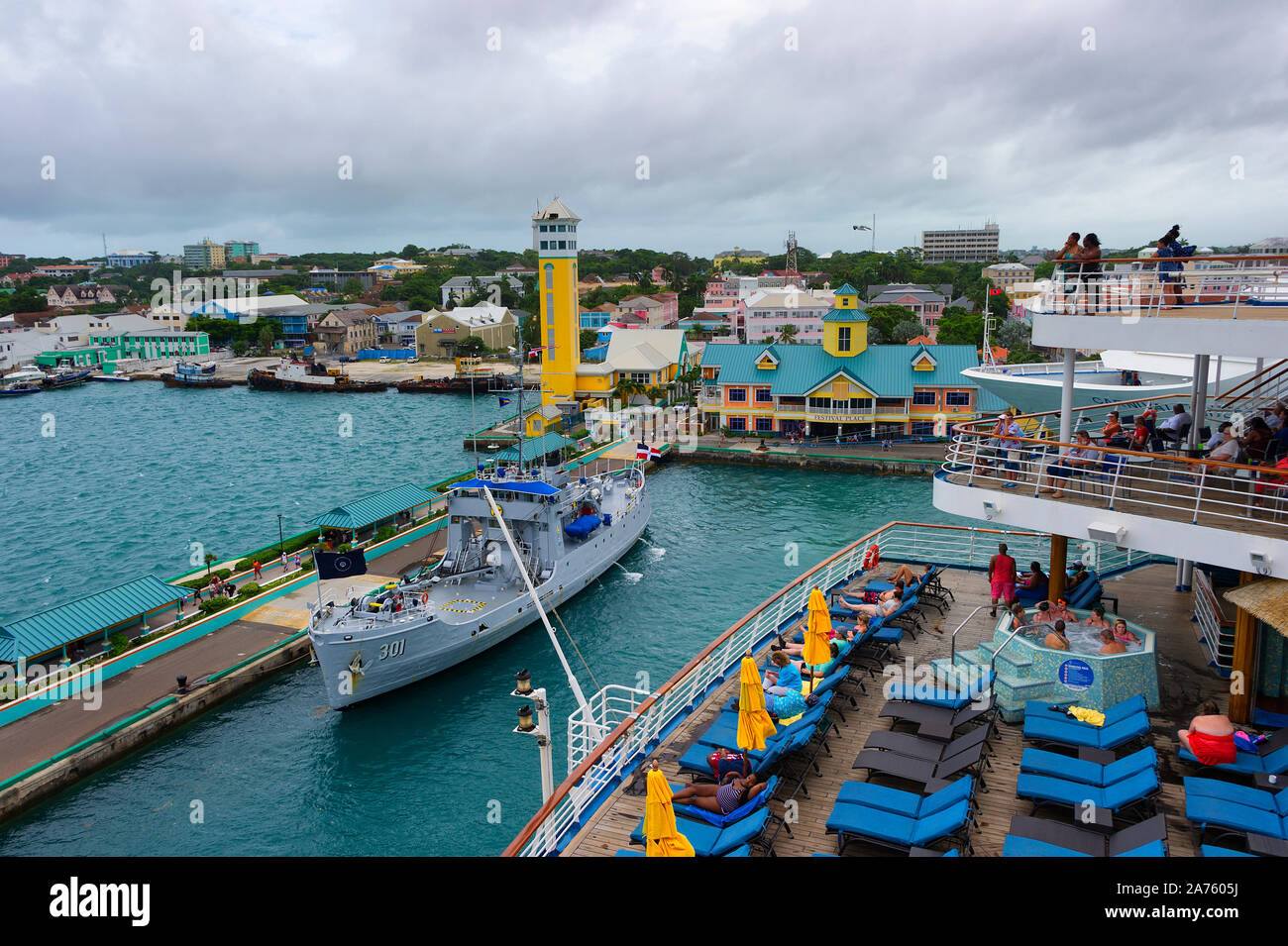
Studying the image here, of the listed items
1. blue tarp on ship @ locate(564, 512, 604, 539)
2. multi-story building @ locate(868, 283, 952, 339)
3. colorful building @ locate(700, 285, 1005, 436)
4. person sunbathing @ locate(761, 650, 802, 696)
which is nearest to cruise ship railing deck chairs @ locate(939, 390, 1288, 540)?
person sunbathing @ locate(761, 650, 802, 696)

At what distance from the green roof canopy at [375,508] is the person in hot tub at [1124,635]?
25.8 m

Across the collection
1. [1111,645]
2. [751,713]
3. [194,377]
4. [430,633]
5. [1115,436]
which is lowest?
[430,633]

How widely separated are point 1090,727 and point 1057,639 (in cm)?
122

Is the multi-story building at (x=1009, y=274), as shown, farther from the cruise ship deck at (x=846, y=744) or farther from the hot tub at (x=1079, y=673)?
the hot tub at (x=1079, y=673)

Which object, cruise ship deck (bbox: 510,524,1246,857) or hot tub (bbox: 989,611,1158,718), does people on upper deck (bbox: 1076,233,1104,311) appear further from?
cruise ship deck (bbox: 510,524,1246,857)

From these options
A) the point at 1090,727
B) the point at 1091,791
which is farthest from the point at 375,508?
the point at 1091,791

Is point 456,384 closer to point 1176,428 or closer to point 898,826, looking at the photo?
point 1176,428

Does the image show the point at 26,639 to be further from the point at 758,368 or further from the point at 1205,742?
the point at 758,368

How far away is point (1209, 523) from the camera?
9.78m

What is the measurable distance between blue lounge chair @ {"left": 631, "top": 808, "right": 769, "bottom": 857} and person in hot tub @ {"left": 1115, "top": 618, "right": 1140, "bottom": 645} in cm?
539

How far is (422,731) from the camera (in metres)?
19.6

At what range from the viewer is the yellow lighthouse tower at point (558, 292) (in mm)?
64062

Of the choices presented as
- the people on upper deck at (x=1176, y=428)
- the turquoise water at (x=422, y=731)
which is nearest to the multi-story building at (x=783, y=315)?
the turquoise water at (x=422, y=731)
